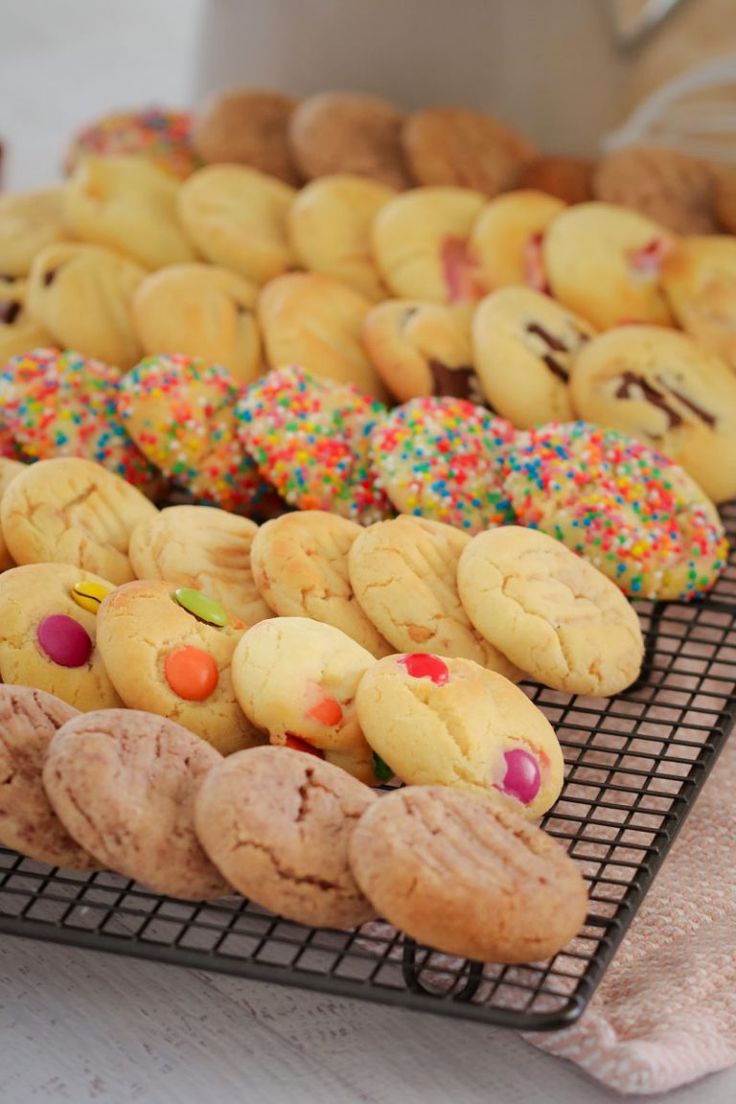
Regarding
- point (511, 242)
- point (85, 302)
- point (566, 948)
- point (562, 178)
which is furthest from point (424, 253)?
point (566, 948)

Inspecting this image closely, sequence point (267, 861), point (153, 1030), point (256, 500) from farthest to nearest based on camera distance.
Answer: point (256, 500) < point (153, 1030) < point (267, 861)

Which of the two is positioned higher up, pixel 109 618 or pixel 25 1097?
pixel 109 618

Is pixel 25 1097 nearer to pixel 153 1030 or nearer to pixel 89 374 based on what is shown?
pixel 153 1030

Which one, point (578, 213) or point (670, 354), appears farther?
point (578, 213)

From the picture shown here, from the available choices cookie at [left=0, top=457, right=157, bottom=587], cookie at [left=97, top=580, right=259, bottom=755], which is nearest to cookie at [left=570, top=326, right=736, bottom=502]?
cookie at [left=0, top=457, right=157, bottom=587]

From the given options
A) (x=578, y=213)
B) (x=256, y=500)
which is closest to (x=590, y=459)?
(x=256, y=500)

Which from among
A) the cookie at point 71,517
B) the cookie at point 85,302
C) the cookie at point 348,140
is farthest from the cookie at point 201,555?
the cookie at point 348,140
